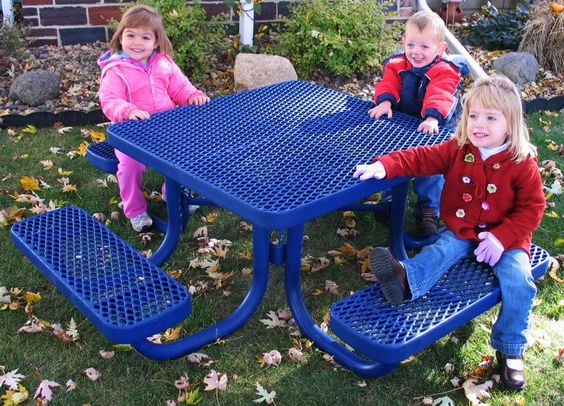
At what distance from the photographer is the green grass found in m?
2.68

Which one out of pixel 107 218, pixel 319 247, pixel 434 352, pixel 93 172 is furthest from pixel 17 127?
pixel 434 352

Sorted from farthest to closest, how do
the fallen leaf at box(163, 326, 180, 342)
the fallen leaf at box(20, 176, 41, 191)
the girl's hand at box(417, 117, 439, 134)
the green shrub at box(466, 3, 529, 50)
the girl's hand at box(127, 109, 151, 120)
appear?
the green shrub at box(466, 3, 529, 50), the fallen leaf at box(20, 176, 41, 191), the girl's hand at box(127, 109, 151, 120), the girl's hand at box(417, 117, 439, 134), the fallen leaf at box(163, 326, 180, 342)

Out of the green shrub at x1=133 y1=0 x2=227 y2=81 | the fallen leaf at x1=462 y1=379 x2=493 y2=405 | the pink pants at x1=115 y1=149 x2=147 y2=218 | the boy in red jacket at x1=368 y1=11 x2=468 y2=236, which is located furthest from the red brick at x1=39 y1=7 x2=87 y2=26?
the fallen leaf at x1=462 y1=379 x2=493 y2=405

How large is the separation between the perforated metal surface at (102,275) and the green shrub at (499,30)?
5.09 m

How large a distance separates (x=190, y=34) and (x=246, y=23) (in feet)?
1.84

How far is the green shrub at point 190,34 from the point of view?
17.9ft

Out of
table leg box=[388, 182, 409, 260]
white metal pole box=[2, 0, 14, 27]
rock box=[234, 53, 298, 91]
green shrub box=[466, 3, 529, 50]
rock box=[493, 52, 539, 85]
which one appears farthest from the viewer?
green shrub box=[466, 3, 529, 50]

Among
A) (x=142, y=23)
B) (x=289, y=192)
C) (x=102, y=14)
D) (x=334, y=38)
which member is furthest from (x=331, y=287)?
(x=102, y=14)

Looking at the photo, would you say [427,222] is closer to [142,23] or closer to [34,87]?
[142,23]

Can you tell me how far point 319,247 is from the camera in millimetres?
3695

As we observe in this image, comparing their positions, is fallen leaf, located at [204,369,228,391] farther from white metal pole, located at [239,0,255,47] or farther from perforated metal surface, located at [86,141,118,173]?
white metal pole, located at [239,0,255,47]

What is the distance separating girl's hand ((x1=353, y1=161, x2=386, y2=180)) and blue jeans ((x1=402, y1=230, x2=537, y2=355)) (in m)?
0.36

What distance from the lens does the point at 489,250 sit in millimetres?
2699

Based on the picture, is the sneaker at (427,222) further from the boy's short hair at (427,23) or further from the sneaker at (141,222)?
the sneaker at (141,222)
